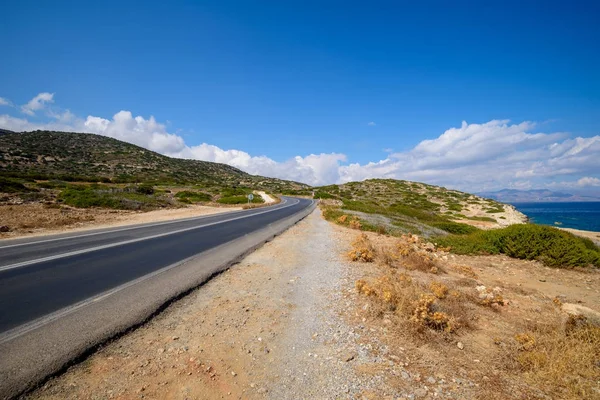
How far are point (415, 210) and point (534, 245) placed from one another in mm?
23088

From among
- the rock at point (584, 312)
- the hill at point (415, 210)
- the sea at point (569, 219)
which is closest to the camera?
the rock at point (584, 312)

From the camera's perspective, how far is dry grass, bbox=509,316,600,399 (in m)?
3.45

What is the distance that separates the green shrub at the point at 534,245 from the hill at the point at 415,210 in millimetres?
3752

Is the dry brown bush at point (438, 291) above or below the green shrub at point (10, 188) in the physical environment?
below

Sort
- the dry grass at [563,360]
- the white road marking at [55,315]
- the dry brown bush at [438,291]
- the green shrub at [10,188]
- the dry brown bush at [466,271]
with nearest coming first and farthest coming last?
1. the dry grass at [563,360]
2. the white road marking at [55,315]
3. the dry brown bush at [438,291]
4. the dry brown bush at [466,271]
5. the green shrub at [10,188]

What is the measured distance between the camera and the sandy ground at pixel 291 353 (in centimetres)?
328

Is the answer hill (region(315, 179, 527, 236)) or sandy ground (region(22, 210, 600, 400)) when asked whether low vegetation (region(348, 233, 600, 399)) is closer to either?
sandy ground (region(22, 210, 600, 400))

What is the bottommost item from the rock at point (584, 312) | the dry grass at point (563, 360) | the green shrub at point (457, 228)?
the green shrub at point (457, 228)

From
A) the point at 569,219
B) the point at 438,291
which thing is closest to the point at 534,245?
the point at 438,291

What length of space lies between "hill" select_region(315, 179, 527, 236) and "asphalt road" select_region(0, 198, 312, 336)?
12.0 meters

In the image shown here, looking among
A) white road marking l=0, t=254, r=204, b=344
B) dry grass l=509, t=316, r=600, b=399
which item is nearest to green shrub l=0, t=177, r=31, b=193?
white road marking l=0, t=254, r=204, b=344

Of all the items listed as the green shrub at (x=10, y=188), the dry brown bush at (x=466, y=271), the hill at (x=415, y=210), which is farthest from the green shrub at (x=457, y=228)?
the green shrub at (x=10, y=188)

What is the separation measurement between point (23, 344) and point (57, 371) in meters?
0.94

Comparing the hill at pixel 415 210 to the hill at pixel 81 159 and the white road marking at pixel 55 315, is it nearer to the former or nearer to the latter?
the white road marking at pixel 55 315
